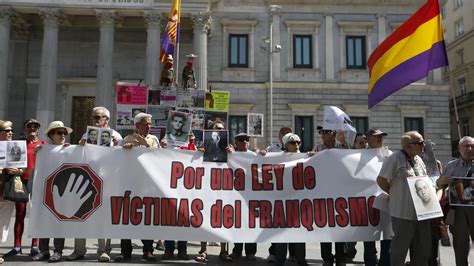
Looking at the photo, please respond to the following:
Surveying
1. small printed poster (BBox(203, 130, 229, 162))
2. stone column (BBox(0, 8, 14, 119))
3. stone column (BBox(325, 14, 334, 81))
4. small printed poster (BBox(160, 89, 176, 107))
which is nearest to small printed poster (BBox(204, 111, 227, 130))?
small printed poster (BBox(160, 89, 176, 107))

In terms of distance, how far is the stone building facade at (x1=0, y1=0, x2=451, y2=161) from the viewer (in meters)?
28.9

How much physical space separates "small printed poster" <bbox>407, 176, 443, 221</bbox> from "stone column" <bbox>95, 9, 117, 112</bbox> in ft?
76.3

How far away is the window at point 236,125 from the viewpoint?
2833 centimetres

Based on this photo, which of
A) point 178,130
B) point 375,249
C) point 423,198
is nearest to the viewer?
point 423,198

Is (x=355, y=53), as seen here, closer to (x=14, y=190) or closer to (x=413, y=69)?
(x=413, y=69)

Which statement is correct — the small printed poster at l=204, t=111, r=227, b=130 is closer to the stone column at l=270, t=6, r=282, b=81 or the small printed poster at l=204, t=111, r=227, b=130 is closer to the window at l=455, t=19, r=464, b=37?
the stone column at l=270, t=6, r=282, b=81

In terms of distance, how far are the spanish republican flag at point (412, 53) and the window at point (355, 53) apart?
2219 centimetres

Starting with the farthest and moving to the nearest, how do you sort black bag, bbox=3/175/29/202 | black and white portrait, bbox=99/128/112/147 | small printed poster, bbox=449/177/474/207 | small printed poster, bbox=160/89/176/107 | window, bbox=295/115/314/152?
window, bbox=295/115/314/152 < small printed poster, bbox=160/89/176/107 < black and white portrait, bbox=99/128/112/147 < black bag, bbox=3/175/29/202 < small printed poster, bbox=449/177/474/207

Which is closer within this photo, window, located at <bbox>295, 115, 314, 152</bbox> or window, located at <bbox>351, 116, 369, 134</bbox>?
window, located at <bbox>295, 115, 314, 152</bbox>

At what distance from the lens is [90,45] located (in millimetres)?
30281

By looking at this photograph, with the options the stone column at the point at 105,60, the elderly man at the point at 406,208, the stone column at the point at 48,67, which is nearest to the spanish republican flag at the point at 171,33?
the elderly man at the point at 406,208

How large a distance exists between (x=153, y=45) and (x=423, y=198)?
23.6m

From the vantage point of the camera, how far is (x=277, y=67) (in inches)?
1145

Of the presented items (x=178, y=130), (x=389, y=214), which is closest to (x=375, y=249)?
(x=389, y=214)
